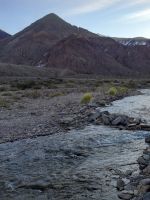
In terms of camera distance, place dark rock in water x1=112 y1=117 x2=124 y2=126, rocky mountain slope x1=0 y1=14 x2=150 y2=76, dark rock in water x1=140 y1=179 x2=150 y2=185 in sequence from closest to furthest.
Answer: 1. dark rock in water x1=140 y1=179 x2=150 y2=185
2. dark rock in water x1=112 y1=117 x2=124 y2=126
3. rocky mountain slope x1=0 y1=14 x2=150 y2=76

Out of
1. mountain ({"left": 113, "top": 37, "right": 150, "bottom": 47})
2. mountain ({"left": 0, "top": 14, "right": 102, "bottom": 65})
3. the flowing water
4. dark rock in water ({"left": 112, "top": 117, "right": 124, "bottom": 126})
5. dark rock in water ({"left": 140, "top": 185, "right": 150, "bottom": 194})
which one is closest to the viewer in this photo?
dark rock in water ({"left": 140, "top": 185, "right": 150, "bottom": 194})

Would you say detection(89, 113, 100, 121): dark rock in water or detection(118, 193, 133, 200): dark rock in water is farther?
detection(89, 113, 100, 121): dark rock in water

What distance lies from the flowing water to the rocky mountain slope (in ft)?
240

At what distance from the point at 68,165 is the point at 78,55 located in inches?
3276

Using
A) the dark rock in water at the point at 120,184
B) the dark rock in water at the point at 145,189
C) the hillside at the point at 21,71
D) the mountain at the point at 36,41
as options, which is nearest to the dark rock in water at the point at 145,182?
the dark rock in water at the point at 145,189

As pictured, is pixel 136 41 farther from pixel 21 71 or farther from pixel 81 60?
pixel 21 71

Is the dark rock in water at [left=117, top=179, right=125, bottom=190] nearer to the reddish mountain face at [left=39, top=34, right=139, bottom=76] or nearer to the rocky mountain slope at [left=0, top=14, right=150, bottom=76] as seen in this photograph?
the reddish mountain face at [left=39, top=34, right=139, bottom=76]

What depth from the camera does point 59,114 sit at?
1091 cm

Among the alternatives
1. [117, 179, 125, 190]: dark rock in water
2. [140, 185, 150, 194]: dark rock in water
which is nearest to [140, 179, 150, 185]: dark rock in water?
[140, 185, 150, 194]: dark rock in water

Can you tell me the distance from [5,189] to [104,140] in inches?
154

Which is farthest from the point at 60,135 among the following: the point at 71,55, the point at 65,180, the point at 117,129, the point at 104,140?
the point at 71,55

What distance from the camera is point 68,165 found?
199 inches

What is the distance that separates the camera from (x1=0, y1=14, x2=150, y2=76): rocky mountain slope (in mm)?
83475

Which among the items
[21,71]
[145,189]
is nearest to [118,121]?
[145,189]
